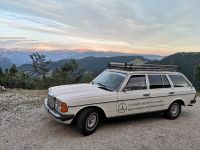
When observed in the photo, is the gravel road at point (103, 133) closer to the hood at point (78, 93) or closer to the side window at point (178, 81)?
the hood at point (78, 93)

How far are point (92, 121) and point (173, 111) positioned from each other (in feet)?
11.3

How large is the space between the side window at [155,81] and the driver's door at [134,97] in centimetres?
26

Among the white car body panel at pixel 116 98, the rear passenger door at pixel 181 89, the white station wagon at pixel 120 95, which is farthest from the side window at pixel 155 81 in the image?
the rear passenger door at pixel 181 89

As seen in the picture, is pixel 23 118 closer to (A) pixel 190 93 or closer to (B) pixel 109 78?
→ (B) pixel 109 78

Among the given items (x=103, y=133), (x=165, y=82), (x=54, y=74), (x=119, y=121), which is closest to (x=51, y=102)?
(x=103, y=133)

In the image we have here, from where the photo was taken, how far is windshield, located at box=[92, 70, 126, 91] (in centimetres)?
768

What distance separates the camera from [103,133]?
7.07 m

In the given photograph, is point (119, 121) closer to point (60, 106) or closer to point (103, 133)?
point (103, 133)

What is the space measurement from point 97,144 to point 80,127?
68 cm

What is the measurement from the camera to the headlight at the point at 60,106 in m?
6.53

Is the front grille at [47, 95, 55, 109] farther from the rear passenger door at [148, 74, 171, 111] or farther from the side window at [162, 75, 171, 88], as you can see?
the side window at [162, 75, 171, 88]

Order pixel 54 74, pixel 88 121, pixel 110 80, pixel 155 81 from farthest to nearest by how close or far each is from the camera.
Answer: pixel 54 74, pixel 155 81, pixel 110 80, pixel 88 121

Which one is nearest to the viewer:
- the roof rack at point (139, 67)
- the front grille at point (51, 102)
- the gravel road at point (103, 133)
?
the gravel road at point (103, 133)

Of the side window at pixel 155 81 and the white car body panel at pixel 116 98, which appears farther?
the side window at pixel 155 81
